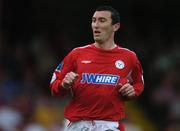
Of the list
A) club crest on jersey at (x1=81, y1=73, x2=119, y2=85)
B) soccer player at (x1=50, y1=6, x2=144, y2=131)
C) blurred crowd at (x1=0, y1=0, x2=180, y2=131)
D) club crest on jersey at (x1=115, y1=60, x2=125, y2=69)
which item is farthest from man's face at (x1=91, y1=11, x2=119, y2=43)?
blurred crowd at (x1=0, y1=0, x2=180, y2=131)

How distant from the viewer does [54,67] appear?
1638 centimetres

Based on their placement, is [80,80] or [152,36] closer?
[80,80]

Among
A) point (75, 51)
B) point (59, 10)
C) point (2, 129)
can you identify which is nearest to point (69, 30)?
point (59, 10)

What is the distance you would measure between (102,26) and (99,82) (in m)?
0.62

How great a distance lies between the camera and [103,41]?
29.8ft

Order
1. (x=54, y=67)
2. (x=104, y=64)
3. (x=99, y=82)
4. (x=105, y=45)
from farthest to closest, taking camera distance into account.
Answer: (x=54, y=67), (x=105, y=45), (x=104, y=64), (x=99, y=82)

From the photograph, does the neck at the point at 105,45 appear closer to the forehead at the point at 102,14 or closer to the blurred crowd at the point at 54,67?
the forehead at the point at 102,14

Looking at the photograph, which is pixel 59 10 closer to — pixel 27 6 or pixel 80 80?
pixel 27 6

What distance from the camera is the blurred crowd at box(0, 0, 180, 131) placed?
14.2 metres

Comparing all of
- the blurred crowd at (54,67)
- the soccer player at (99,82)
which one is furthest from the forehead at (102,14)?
the blurred crowd at (54,67)

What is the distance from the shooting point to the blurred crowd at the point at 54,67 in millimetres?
14211

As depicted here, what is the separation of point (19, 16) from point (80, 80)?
908 cm

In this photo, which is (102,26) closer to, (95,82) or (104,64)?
(104,64)

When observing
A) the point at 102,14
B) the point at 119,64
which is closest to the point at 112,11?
the point at 102,14
